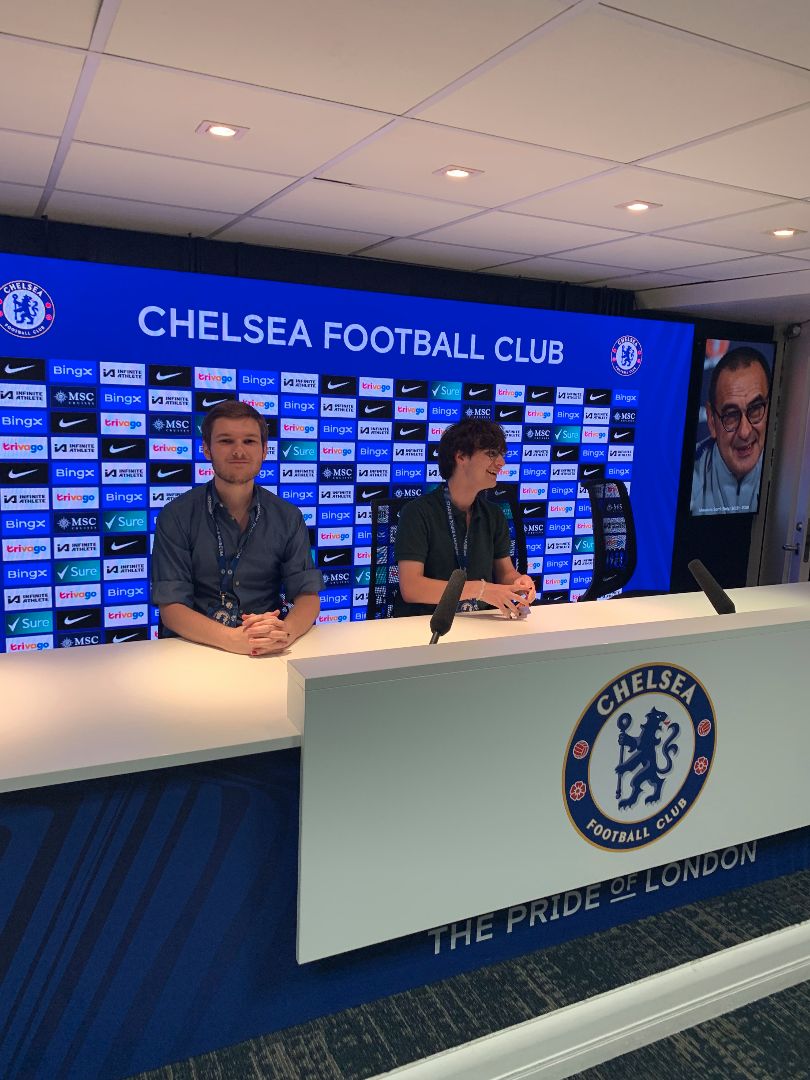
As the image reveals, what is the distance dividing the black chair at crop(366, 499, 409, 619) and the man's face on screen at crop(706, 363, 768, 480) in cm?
346

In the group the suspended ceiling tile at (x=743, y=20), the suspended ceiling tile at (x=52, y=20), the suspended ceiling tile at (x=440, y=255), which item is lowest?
the suspended ceiling tile at (x=52, y=20)

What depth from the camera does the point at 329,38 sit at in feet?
5.95

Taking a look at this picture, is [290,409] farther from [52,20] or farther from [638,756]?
[638,756]

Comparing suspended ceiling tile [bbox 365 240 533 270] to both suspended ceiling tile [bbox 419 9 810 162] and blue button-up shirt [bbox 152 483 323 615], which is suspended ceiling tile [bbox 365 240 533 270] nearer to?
suspended ceiling tile [bbox 419 9 810 162]

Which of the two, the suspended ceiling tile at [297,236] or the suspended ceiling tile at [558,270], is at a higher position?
the suspended ceiling tile at [558,270]

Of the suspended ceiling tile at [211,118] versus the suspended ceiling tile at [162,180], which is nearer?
the suspended ceiling tile at [211,118]

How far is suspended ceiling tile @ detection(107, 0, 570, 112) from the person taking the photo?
1678mm

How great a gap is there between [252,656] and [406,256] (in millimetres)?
3050

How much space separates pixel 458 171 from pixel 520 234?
3.35 ft

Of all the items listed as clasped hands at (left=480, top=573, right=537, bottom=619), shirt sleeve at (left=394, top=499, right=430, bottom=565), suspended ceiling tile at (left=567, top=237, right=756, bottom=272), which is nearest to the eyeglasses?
suspended ceiling tile at (left=567, top=237, right=756, bottom=272)

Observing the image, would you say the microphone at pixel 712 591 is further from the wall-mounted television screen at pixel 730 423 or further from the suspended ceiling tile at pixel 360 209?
the wall-mounted television screen at pixel 730 423

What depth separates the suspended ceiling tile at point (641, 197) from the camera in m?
2.83

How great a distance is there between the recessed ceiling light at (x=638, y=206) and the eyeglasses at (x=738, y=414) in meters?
2.77

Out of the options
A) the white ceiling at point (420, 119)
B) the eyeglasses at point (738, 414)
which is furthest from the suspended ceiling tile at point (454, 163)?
the eyeglasses at point (738, 414)
